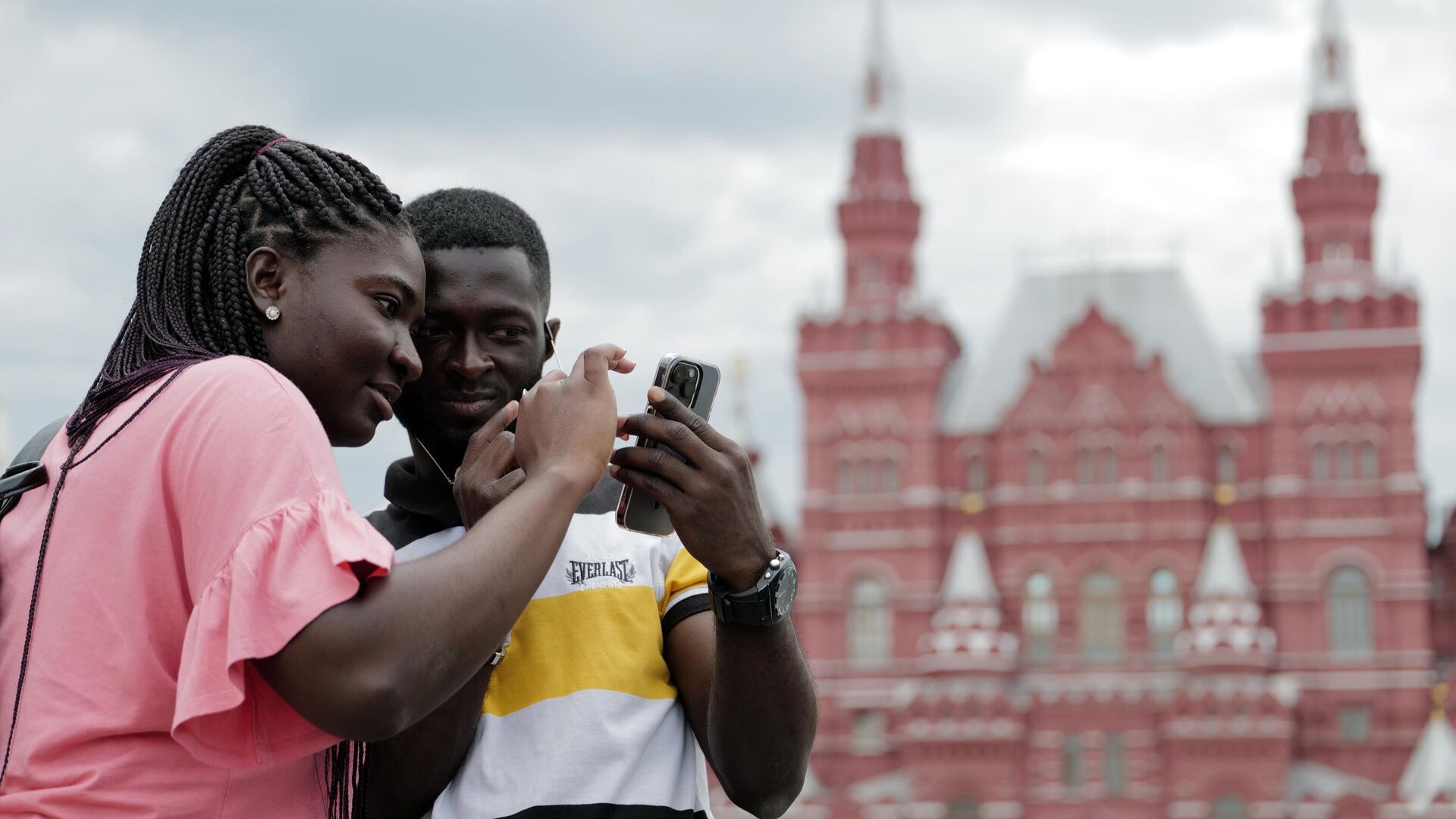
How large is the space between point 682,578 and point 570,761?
0.36 meters

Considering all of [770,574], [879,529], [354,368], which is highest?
[879,529]

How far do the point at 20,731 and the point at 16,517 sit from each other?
26cm

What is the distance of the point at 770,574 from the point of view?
2555mm

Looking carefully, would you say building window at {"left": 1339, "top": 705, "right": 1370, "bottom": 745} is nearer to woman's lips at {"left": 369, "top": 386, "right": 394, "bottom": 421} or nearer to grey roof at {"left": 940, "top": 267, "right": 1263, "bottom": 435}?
grey roof at {"left": 940, "top": 267, "right": 1263, "bottom": 435}

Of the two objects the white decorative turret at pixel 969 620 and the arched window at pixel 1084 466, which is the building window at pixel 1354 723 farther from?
the arched window at pixel 1084 466

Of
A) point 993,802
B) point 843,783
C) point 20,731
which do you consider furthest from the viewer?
point 843,783

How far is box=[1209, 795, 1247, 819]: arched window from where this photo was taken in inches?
1284

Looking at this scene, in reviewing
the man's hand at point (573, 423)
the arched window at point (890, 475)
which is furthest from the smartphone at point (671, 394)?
the arched window at point (890, 475)

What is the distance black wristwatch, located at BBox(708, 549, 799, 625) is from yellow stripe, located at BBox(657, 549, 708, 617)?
0.98ft

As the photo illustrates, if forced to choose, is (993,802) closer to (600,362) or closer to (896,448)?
(896,448)

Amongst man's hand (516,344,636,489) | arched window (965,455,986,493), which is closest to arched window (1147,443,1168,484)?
arched window (965,455,986,493)

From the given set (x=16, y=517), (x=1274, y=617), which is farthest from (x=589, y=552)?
(x=1274, y=617)

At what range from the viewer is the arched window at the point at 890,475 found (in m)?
37.4

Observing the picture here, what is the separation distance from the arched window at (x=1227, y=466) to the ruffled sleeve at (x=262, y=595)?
36019 millimetres
